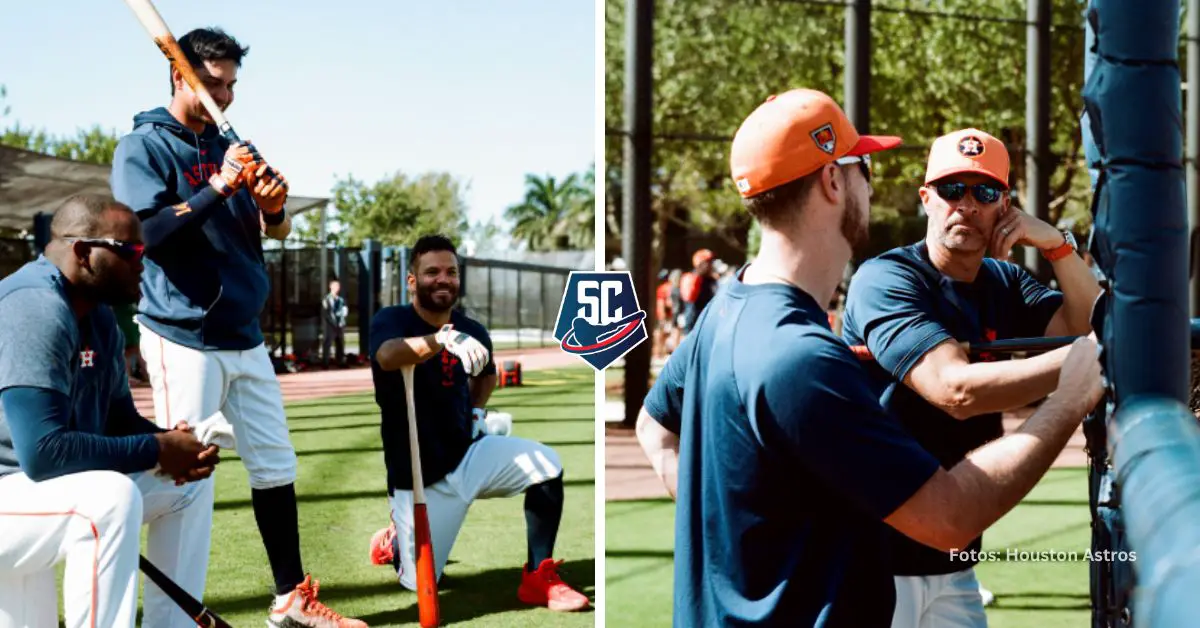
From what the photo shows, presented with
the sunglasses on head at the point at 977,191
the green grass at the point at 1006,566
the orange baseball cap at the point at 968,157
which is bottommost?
the green grass at the point at 1006,566

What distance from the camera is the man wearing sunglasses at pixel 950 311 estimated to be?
3055 millimetres

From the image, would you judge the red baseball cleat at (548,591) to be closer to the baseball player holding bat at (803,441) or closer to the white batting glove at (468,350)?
the white batting glove at (468,350)

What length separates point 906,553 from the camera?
3.12 metres

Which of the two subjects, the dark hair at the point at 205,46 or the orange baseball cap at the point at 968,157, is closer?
the orange baseball cap at the point at 968,157

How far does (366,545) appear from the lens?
21.6 feet

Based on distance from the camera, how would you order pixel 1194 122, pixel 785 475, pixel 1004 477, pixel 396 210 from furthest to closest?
pixel 396 210 → pixel 1194 122 → pixel 785 475 → pixel 1004 477

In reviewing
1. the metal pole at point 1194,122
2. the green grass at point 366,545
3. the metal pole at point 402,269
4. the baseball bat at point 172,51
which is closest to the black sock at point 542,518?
the green grass at point 366,545

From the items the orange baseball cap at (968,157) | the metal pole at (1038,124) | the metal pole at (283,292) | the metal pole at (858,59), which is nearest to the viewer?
the orange baseball cap at (968,157)

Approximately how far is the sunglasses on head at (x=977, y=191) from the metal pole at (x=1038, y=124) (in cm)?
964

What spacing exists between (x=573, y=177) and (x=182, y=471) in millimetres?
77133

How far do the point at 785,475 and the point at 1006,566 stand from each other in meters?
4.94

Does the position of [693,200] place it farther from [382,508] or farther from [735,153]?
[735,153]

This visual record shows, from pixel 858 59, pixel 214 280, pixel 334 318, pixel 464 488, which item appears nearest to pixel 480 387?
pixel 464 488

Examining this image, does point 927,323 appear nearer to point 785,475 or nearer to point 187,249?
point 785,475
